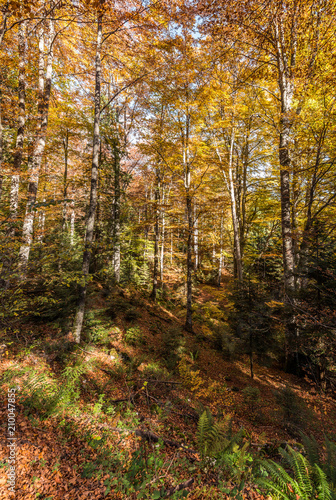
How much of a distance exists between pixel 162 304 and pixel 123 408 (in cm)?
882

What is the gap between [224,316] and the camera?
13.9 metres

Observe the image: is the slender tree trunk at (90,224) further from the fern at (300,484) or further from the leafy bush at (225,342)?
the leafy bush at (225,342)

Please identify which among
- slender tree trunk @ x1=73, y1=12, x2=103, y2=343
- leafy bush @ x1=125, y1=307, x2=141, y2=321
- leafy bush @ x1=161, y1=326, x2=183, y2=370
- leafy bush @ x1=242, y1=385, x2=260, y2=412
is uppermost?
slender tree trunk @ x1=73, y1=12, x2=103, y2=343

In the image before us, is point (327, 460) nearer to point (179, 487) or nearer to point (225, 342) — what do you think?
point (179, 487)

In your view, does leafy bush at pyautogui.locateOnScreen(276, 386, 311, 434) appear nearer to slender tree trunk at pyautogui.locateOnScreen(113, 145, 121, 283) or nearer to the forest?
the forest

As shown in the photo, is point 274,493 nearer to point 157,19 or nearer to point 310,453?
point 310,453

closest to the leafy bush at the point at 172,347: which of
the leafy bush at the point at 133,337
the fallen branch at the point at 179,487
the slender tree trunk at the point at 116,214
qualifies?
the leafy bush at the point at 133,337

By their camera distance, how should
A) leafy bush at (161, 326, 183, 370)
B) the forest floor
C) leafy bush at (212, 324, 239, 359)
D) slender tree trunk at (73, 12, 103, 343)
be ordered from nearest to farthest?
the forest floor < slender tree trunk at (73, 12, 103, 343) < leafy bush at (161, 326, 183, 370) < leafy bush at (212, 324, 239, 359)

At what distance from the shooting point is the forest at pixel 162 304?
325cm

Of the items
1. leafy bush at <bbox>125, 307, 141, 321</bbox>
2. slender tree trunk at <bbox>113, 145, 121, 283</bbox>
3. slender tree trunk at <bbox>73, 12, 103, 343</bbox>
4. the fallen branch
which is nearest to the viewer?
the fallen branch

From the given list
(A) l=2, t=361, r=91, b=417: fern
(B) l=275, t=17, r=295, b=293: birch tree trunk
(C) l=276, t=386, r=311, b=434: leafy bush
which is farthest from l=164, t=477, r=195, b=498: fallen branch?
(B) l=275, t=17, r=295, b=293: birch tree trunk

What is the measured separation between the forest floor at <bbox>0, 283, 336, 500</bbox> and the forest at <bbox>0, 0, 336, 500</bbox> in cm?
4

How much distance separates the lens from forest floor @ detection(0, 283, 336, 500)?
9.74ft

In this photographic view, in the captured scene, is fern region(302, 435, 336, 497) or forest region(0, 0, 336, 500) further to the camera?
forest region(0, 0, 336, 500)
